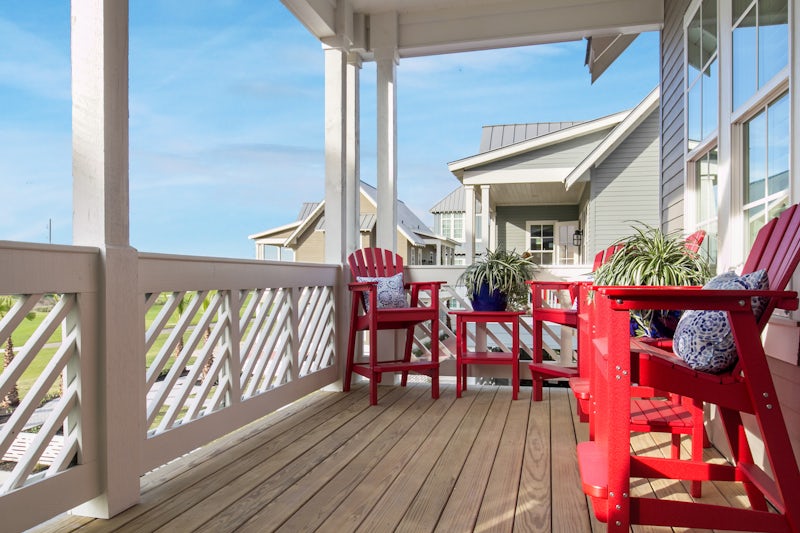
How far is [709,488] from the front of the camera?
7.40 ft

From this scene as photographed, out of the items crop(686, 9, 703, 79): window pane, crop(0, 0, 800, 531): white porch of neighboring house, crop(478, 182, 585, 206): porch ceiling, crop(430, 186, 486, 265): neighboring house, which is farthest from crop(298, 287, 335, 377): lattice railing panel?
crop(430, 186, 486, 265): neighboring house

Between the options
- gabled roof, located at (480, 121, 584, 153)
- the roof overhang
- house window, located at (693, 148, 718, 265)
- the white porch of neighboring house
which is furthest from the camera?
gabled roof, located at (480, 121, 584, 153)

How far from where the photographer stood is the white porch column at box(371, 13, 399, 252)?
15.1 feet

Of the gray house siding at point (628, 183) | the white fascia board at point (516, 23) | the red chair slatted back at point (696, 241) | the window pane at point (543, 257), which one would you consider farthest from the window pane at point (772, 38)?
the window pane at point (543, 257)

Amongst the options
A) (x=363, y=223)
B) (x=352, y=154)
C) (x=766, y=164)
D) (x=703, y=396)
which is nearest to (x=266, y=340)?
(x=352, y=154)

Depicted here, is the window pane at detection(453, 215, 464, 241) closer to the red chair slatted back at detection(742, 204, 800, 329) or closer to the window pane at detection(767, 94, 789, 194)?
the window pane at detection(767, 94, 789, 194)

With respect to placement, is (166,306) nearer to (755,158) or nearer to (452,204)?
(755,158)

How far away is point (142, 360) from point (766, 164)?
8.56ft

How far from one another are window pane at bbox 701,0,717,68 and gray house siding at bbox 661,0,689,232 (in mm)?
434

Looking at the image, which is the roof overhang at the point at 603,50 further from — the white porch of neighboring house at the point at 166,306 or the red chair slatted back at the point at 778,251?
the red chair slatted back at the point at 778,251

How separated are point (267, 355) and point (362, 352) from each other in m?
1.37

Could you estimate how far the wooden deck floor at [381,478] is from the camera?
198 cm

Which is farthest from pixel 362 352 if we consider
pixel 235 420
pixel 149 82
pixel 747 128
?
pixel 149 82

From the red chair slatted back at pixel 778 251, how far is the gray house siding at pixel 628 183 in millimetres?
6716
